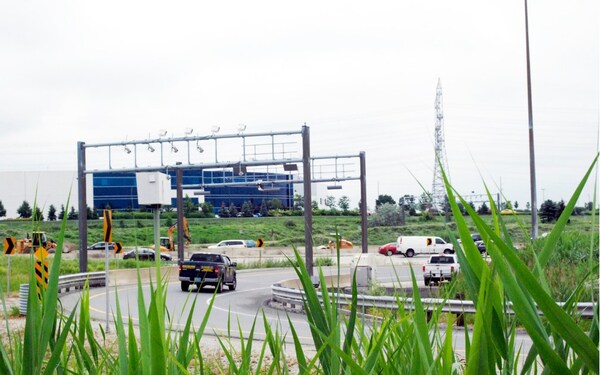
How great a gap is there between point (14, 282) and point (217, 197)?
59.7 metres

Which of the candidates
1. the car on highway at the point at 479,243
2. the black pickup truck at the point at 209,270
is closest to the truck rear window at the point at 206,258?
the black pickup truck at the point at 209,270

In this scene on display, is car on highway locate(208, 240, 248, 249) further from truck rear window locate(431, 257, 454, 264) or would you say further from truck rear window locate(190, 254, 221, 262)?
truck rear window locate(431, 257, 454, 264)

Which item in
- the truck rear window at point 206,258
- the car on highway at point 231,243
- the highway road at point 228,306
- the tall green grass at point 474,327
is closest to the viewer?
the tall green grass at point 474,327

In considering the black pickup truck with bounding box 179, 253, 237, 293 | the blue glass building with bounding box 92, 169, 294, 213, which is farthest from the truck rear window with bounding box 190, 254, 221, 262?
the blue glass building with bounding box 92, 169, 294, 213

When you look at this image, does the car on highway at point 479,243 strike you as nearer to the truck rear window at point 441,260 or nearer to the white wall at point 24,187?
the truck rear window at point 441,260

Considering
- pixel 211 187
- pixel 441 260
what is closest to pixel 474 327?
pixel 441 260

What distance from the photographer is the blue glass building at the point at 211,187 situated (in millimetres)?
48188

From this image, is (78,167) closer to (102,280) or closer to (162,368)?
(102,280)

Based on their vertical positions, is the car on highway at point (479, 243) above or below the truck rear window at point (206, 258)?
above

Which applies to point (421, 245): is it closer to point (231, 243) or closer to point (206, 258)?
point (231, 243)

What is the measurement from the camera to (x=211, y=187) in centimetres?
5225

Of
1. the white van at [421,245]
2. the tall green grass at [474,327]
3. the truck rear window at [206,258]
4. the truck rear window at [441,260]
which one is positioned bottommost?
the white van at [421,245]

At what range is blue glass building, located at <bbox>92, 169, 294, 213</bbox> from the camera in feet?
158

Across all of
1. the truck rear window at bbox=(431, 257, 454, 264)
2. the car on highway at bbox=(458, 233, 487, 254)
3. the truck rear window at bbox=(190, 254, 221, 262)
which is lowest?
the truck rear window at bbox=(431, 257, 454, 264)
